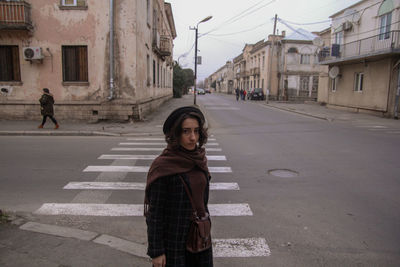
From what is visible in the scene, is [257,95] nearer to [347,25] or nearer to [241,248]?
[347,25]

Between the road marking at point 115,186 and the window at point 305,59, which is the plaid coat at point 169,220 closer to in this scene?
the road marking at point 115,186

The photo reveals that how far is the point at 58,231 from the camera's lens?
157 inches

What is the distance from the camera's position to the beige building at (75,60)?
14.9 meters

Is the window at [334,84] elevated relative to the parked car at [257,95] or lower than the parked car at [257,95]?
elevated

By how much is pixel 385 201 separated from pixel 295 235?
7.48 feet

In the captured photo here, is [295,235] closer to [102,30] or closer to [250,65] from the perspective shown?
[102,30]

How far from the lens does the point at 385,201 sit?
17.3 feet

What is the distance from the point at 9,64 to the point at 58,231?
14629 millimetres

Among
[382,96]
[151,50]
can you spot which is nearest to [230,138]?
[151,50]

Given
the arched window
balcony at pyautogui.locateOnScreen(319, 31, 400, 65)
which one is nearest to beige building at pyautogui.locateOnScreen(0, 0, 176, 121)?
balcony at pyautogui.locateOnScreen(319, 31, 400, 65)

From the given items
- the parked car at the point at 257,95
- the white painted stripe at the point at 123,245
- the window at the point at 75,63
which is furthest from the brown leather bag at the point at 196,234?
the parked car at the point at 257,95

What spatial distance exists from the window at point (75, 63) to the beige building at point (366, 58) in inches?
688

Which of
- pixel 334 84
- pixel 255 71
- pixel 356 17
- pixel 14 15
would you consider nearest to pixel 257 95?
pixel 255 71

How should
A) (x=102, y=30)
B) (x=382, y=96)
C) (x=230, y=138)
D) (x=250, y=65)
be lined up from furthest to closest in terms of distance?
(x=250, y=65), (x=382, y=96), (x=102, y=30), (x=230, y=138)
